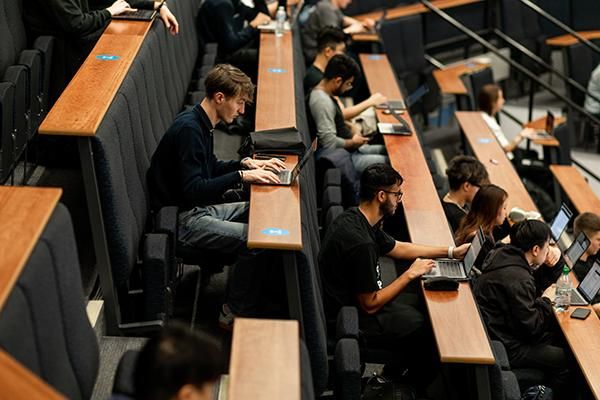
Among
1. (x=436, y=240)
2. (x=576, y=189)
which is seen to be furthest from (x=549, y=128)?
(x=436, y=240)

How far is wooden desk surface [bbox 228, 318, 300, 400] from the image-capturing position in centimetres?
157

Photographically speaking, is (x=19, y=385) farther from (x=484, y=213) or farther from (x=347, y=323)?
(x=484, y=213)

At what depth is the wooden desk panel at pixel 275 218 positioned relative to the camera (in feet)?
7.09

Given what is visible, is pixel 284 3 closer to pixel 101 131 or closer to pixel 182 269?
pixel 182 269

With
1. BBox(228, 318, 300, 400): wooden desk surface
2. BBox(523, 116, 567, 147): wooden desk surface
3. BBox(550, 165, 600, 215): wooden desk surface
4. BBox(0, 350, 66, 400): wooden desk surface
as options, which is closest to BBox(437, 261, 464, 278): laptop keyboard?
BBox(228, 318, 300, 400): wooden desk surface

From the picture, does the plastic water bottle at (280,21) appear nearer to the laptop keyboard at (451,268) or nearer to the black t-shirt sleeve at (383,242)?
the black t-shirt sleeve at (383,242)

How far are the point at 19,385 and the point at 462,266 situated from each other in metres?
1.64

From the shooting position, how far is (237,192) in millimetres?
2766

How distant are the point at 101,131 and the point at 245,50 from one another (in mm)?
1953

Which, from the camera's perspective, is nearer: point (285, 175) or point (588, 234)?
point (285, 175)

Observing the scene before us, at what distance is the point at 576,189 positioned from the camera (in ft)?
13.5

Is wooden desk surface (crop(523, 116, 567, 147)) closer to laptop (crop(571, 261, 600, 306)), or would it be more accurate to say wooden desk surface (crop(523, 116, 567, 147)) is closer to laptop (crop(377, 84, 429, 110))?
laptop (crop(377, 84, 429, 110))

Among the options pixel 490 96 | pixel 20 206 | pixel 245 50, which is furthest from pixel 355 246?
pixel 490 96

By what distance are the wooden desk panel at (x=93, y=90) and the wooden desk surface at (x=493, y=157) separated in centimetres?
167
